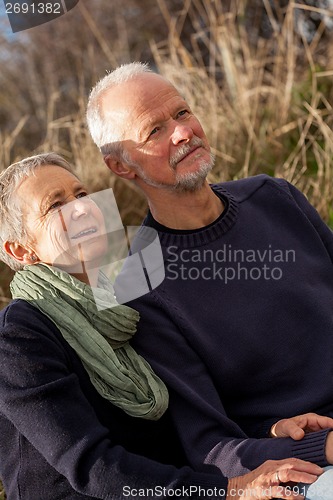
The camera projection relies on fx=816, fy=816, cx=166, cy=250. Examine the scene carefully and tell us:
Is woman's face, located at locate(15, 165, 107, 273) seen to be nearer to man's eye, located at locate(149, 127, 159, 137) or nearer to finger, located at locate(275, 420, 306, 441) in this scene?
man's eye, located at locate(149, 127, 159, 137)

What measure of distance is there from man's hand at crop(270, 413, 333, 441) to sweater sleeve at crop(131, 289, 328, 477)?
3 centimetres

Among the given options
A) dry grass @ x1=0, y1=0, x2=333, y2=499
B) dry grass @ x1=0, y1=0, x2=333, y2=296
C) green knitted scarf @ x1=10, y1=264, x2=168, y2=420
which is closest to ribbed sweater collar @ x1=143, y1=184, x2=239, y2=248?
green knitted scarf @ x1=10, y1=264, x2=168, y2=420

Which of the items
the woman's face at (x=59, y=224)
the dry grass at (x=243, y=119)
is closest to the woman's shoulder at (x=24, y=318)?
the woman's face at (x=59, y=224)

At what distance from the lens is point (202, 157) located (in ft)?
Result: 9.24

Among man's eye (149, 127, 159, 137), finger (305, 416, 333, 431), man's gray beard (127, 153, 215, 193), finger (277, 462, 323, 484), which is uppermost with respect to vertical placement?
man's eye (149, 127, 159, 137)

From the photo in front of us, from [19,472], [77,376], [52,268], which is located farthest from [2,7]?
[19,472]

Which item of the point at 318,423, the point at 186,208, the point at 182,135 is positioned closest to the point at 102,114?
the point at 182,135

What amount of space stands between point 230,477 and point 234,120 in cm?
321

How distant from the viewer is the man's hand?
8.01ft

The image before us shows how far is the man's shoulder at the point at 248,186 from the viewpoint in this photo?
3.01 metres

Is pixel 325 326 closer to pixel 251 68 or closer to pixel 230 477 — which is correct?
pixel 230 477

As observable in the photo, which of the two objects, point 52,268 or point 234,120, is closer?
point 52,268

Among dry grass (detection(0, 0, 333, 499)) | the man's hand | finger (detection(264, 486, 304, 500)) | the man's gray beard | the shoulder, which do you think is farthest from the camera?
dry grass (detection(0, 0, 333, 499))

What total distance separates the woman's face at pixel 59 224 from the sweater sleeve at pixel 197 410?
0.99ft
